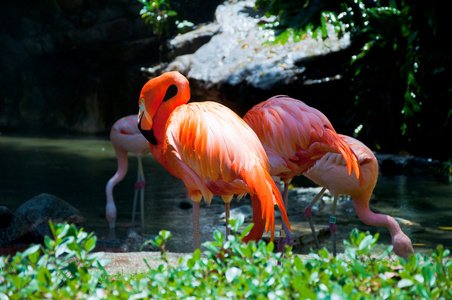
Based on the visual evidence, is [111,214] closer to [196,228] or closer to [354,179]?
[196,228]

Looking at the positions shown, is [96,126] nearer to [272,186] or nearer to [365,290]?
[272,186]

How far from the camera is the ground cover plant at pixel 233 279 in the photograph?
1456mm

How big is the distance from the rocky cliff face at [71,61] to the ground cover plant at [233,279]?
39.9 feet

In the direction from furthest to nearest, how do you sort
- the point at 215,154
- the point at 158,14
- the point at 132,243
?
1. the point at 158,14
2. the point at 132,243
3. the point at 215,154

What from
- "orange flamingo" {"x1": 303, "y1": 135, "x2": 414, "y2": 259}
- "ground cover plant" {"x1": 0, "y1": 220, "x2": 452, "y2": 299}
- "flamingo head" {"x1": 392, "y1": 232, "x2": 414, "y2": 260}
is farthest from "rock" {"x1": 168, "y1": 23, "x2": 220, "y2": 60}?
"ground cover plant" {"x1": 0, "y1": 220, "x2": 452, "y2": 299}

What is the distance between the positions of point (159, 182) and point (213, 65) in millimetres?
3200

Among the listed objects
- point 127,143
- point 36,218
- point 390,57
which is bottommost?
point 36,218

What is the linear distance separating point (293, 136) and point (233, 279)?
1.81 m

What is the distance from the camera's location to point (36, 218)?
179 inches

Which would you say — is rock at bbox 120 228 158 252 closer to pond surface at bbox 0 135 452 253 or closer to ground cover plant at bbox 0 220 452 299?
pond surface at bbox 0 135 452 253

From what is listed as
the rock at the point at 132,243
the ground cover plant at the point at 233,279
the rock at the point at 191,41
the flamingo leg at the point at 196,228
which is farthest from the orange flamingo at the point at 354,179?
the rock at the point at 191,41

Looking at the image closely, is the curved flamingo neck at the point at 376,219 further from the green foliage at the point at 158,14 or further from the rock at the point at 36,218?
the green foliage at the point at 158,14

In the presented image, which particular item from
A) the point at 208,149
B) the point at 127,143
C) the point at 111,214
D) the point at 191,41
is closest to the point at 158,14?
the point at 191,41

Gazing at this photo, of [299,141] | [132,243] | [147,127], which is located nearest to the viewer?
[147,127]
